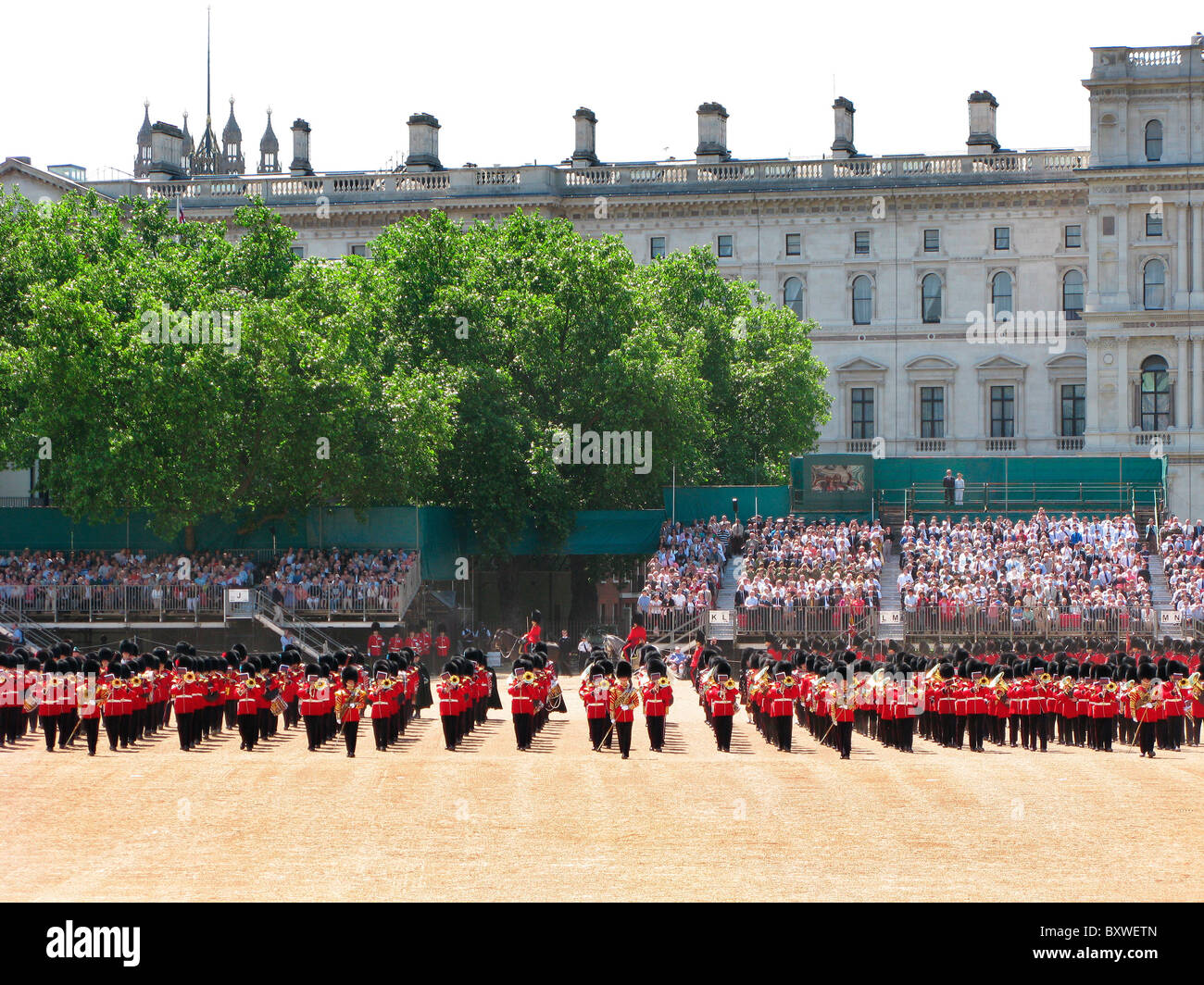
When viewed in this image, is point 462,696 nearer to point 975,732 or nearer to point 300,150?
point 975,732

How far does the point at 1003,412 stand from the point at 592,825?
6117 cm

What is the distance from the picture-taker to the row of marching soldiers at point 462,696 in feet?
96.1

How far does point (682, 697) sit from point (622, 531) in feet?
48.5

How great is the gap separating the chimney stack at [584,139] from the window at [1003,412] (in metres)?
22.4

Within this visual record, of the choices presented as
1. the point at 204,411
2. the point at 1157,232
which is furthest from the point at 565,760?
the point at 1157,232

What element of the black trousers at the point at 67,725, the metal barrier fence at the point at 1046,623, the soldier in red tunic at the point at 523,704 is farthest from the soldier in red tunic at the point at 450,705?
the metal barrier fence at the point at 1046,623

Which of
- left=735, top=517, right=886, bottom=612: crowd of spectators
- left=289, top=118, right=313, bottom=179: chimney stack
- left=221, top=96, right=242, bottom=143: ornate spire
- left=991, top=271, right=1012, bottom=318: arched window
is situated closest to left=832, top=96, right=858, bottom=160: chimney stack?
left=991, top=271, right=1012, bottom=318: arched window

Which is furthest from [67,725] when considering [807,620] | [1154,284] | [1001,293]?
[1001,293]

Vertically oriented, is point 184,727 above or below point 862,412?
below

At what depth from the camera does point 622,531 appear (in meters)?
56.5

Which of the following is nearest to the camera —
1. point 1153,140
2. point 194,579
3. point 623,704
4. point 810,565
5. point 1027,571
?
point 623,704

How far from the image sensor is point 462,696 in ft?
99.0
